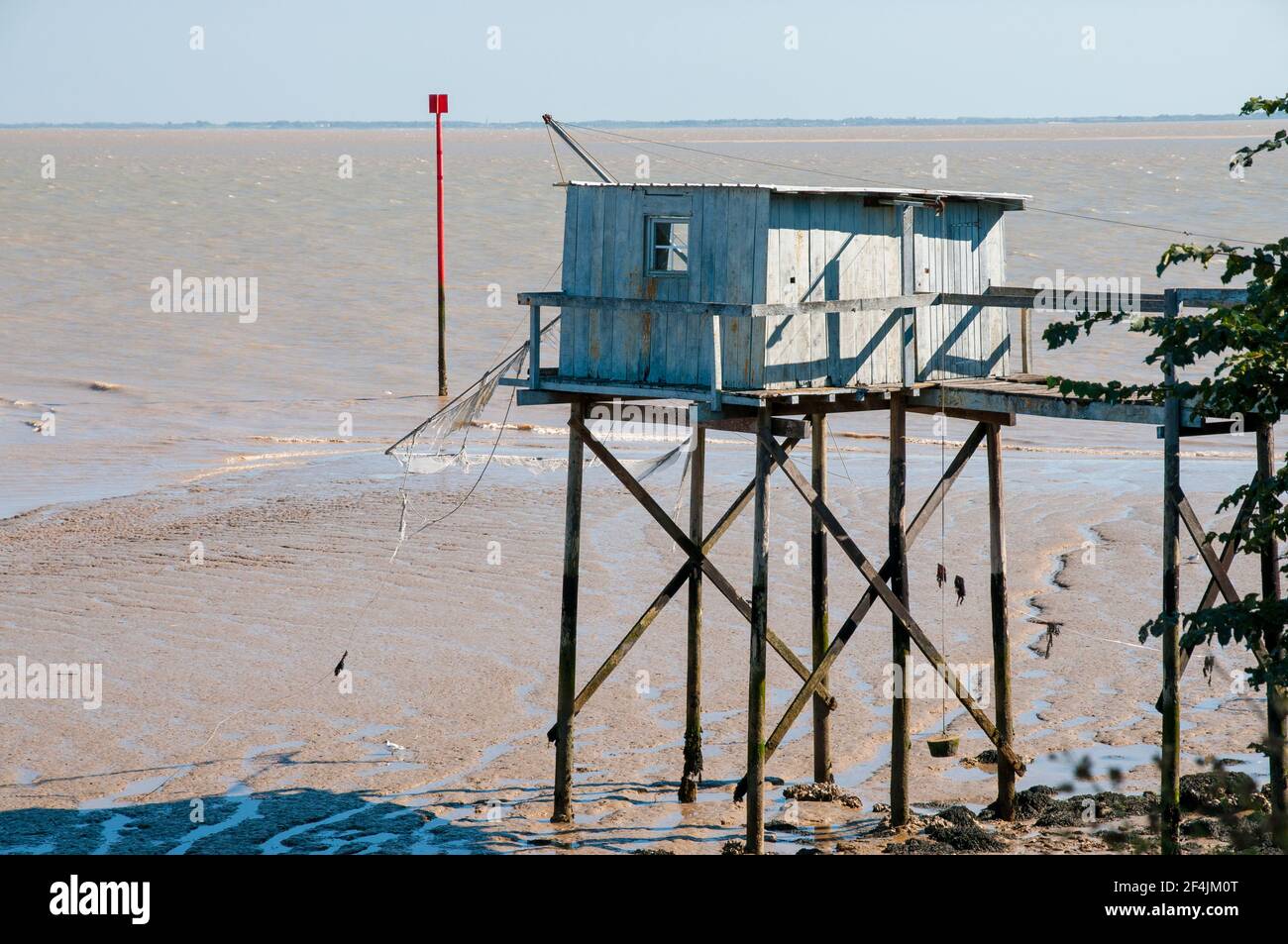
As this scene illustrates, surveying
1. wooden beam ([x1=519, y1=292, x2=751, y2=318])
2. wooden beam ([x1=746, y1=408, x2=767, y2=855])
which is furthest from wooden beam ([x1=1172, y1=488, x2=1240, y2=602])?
wooden beam ([x1=519, y1=292, x2=751, y2=318])

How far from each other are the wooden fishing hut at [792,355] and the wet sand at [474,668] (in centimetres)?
78

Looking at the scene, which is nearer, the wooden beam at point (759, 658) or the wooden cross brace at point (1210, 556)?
the wooden cross brace at point (1210, 556)

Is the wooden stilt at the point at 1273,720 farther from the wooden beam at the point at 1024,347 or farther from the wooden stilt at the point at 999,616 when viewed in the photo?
the wooden beam at the point at 1024,347

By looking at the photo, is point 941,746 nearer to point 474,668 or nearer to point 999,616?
point 999,616

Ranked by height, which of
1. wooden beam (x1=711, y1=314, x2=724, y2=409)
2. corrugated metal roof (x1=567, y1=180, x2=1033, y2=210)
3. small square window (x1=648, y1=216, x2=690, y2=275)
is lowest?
wooden beam (x1=711, y1=314, x2=724, y2=409)

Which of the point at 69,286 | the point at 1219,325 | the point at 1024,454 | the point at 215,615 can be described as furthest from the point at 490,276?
the point at 1219,325

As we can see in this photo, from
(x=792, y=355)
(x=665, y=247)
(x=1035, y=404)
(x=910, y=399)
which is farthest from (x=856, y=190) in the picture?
(x=1035, y=404)

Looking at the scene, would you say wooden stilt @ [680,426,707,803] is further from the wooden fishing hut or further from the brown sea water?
the brown sea water

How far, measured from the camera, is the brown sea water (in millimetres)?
28422

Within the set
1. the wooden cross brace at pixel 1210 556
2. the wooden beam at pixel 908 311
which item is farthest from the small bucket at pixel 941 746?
the wooden beam at pixel 908 311

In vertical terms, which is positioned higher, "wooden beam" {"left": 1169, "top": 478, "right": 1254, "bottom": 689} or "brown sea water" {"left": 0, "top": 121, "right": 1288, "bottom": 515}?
"brown sea water" {"left": 0, "top": 121, "right": 1288, "bottom": 515}

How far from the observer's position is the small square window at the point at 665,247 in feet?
41.5

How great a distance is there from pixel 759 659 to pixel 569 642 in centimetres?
183
